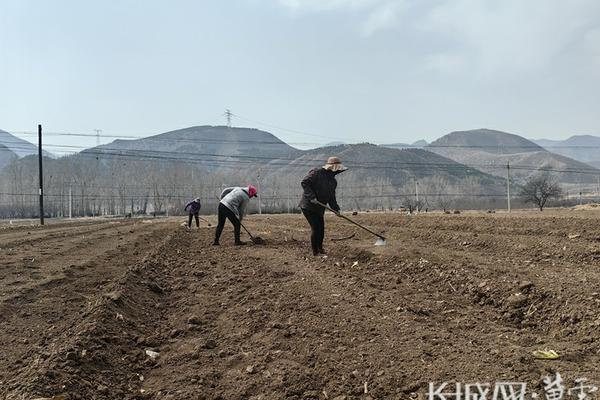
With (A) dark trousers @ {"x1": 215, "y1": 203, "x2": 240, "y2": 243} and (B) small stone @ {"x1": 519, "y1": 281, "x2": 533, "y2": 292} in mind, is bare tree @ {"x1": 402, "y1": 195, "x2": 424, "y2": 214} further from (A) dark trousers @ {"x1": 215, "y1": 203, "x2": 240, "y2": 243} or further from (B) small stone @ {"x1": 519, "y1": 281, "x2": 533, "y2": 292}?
(B) small stone @ {"x1": 519, "y1": 281, "x2": 533, "y2": 292}

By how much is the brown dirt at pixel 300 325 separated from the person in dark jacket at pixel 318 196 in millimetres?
950

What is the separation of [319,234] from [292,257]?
37.4 inches

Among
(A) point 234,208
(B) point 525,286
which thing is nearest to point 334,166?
(A) point 234,208

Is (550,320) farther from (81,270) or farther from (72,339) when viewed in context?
(81,270)

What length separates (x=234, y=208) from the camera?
38.6 feet

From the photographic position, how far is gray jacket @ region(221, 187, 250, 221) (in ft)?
38.6

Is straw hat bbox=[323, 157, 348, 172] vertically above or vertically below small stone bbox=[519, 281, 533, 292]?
above

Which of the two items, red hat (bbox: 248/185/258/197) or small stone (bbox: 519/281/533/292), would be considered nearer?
small stone (bbox: 519/281/533/292)

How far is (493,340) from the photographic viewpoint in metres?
3.85

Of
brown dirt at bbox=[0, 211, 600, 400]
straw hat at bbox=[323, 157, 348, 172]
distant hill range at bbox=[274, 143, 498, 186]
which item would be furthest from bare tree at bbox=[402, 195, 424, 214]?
distant hill range at bbox=[274, 143, 498, 186]

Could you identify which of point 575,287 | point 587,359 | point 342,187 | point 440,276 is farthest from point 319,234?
point 342,187

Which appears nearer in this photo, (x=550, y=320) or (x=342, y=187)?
(x=550, y=320)

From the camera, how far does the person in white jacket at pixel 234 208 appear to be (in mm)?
11766

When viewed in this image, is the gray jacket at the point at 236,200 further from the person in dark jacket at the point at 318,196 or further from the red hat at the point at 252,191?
the person in dark jacket at the point at 318,196
